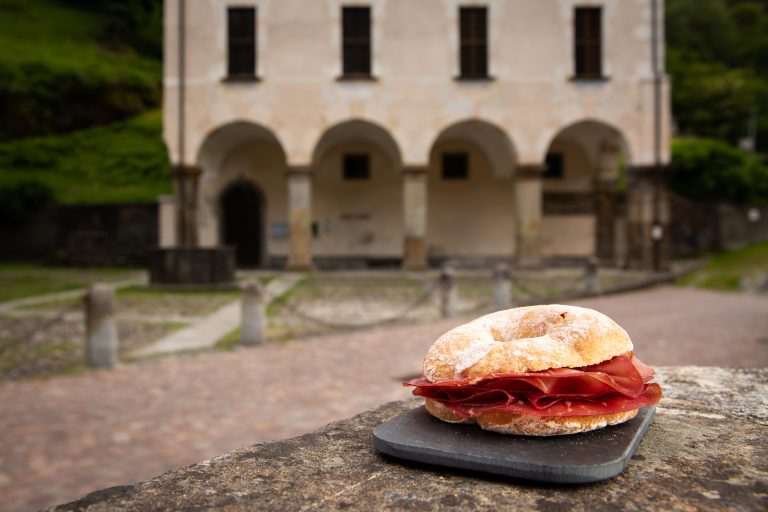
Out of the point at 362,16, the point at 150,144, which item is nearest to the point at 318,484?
the point at 362,16

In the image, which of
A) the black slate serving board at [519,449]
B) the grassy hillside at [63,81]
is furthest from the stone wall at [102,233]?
the black slate serving board at [519,449]

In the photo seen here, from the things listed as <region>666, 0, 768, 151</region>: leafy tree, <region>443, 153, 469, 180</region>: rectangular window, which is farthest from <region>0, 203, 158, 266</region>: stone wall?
<region>666, 0, 768, 151</region>: leafy tree

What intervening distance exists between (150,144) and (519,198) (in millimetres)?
20044

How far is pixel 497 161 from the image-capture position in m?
21.9

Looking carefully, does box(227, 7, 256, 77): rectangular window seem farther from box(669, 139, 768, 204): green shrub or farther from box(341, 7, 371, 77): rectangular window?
box(669, 139, 768, 204): green shrub

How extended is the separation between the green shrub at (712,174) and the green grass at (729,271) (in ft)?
22.7

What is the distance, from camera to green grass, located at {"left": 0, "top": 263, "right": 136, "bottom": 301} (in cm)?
1480

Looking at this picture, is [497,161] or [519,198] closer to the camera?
[519,198]

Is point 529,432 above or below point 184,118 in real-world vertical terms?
below

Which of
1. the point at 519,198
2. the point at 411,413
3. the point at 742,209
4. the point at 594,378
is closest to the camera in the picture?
the point at 594,378

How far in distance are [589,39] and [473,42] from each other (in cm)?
370

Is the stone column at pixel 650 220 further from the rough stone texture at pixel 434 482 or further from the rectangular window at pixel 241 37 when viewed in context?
the rough stone texture at pixel 434 482

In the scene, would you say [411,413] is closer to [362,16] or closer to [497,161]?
[362,16]

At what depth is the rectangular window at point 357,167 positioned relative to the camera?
22281 millimetres
